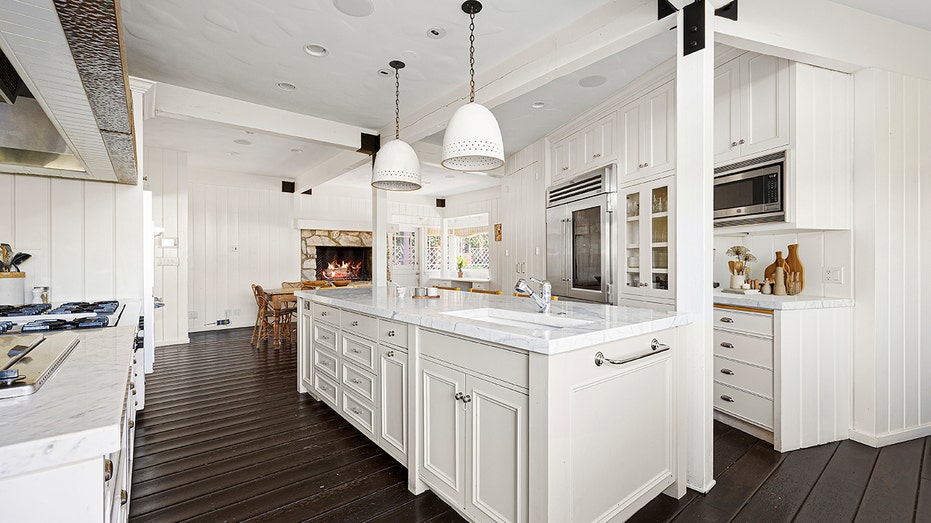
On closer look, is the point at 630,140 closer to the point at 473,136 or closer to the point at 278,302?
the point at 473,136

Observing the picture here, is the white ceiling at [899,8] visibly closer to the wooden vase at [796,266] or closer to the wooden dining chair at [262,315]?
the wooden vase at [796,266]

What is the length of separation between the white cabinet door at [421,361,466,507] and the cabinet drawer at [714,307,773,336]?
2.05m

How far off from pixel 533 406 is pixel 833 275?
8.54 ft

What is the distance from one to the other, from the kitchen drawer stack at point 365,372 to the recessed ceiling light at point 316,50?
187 centimetres

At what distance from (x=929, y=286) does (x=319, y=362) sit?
168 inches

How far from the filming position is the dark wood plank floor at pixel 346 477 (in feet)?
6.07

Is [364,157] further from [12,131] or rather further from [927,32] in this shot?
[927,32]

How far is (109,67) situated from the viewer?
1.14m

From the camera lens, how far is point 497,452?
157 centimetres

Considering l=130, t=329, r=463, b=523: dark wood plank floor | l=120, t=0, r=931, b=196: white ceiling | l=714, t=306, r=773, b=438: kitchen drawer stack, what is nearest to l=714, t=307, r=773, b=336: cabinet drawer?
l=714, t=306, r=773, b=438: kitchen drawer stack

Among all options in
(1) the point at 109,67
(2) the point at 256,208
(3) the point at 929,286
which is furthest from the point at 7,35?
(2) the point at 256,208

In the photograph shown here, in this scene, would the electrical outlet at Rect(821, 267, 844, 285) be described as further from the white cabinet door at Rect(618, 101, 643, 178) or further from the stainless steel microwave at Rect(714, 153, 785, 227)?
the white cabinet door at Rect(618, 101, 643, 178)

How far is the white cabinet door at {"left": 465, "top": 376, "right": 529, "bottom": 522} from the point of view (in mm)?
1476

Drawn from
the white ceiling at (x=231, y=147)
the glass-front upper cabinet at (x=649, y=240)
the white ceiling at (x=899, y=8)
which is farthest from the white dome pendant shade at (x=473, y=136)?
the white ceiling at (x=231, y=147)
